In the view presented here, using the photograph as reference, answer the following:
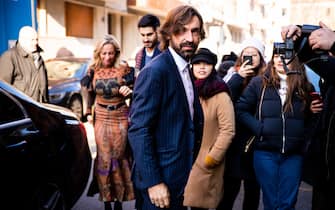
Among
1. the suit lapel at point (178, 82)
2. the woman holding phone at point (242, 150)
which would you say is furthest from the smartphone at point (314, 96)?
the suit lapel at point (178, 82)

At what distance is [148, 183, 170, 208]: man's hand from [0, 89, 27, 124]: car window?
1380 mm

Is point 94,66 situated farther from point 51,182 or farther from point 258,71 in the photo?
point 258,71

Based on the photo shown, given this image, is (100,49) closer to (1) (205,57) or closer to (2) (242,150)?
(1) (205,57)

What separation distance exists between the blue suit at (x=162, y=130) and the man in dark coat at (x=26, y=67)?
325 cm

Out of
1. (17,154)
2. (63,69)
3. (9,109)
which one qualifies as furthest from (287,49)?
(63,69)

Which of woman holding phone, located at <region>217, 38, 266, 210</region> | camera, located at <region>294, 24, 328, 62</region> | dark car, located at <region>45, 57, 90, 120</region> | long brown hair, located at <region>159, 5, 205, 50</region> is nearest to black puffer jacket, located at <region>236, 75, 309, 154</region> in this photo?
woman holding phone, located at <region>217, 38, 266, 210</region>

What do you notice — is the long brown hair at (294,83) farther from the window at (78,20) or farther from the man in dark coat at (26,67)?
the window at (78,20)

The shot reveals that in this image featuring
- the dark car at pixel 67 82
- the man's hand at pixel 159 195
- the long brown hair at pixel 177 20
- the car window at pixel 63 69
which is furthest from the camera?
the car window at pixel 63 69

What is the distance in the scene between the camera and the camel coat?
353 cm

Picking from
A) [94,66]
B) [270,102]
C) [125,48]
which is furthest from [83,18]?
[270,102]

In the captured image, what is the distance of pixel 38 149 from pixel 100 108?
95 centimetres

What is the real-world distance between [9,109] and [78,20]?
49.9 ft

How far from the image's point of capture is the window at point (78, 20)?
17109mm

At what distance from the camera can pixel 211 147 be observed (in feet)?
11.7
